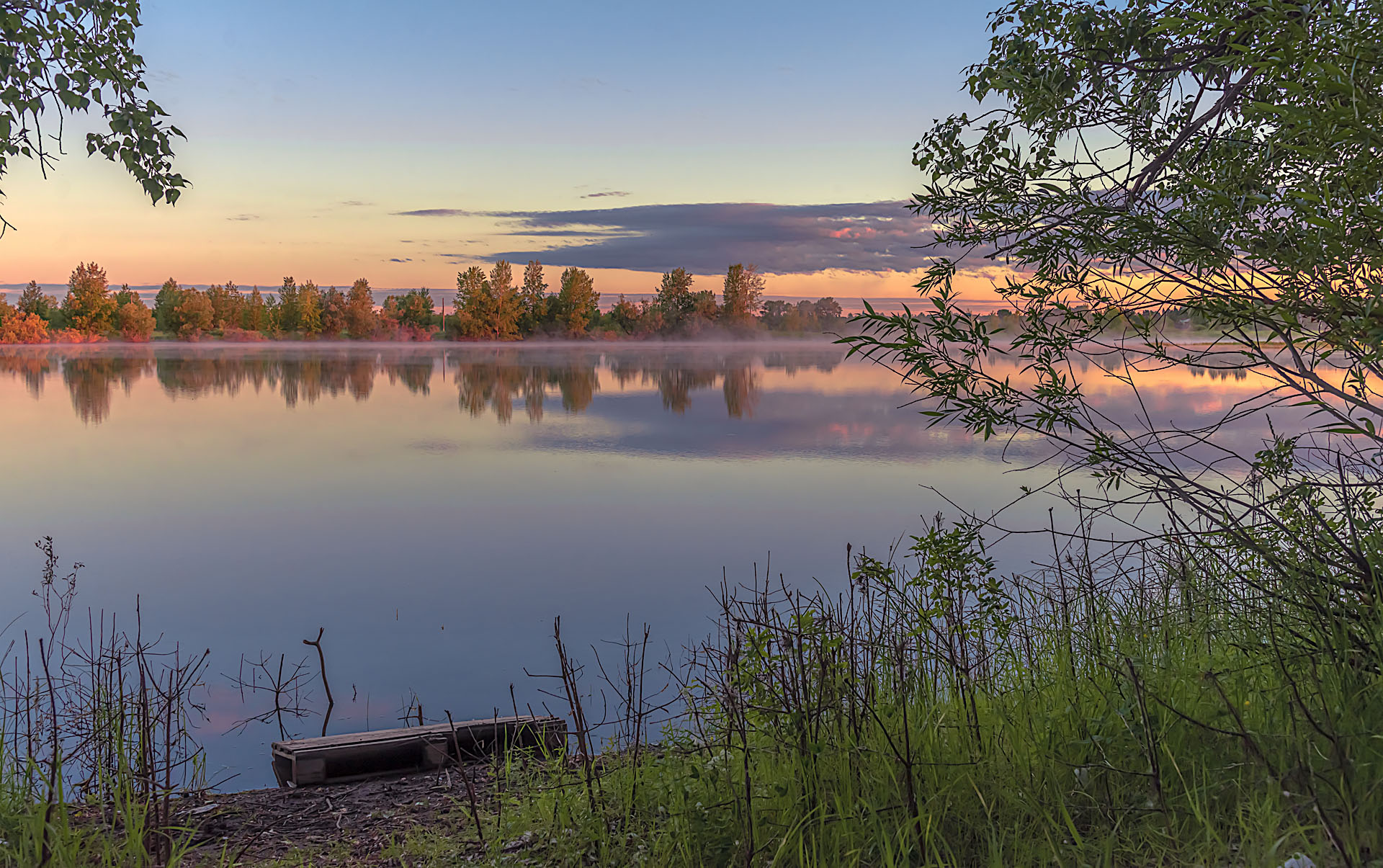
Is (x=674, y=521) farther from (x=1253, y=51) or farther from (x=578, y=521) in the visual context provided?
(x=1253, y=51)

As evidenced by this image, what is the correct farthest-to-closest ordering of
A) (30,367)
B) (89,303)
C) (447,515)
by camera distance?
(89,303) < (30,367) < (447,515)

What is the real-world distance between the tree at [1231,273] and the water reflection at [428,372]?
3511cm

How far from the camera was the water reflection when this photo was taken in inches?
2062

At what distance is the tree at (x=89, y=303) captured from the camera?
111562 mm

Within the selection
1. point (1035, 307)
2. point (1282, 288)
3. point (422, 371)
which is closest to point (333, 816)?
point (1035, 307)

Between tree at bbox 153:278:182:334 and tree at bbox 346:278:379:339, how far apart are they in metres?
22.4

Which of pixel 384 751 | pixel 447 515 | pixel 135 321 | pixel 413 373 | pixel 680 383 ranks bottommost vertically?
pixel 447 515

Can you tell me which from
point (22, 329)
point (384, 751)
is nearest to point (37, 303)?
point (22, 329)

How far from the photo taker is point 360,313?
130750 mm

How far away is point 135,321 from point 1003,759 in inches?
5498

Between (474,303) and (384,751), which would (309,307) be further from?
(384,751)

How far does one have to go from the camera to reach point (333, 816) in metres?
5.91

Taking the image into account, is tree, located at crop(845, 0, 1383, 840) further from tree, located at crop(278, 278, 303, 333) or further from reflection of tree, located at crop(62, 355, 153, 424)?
tree, located at crop(278, 278, 303, 333)

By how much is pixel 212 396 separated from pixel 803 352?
81.6 m
